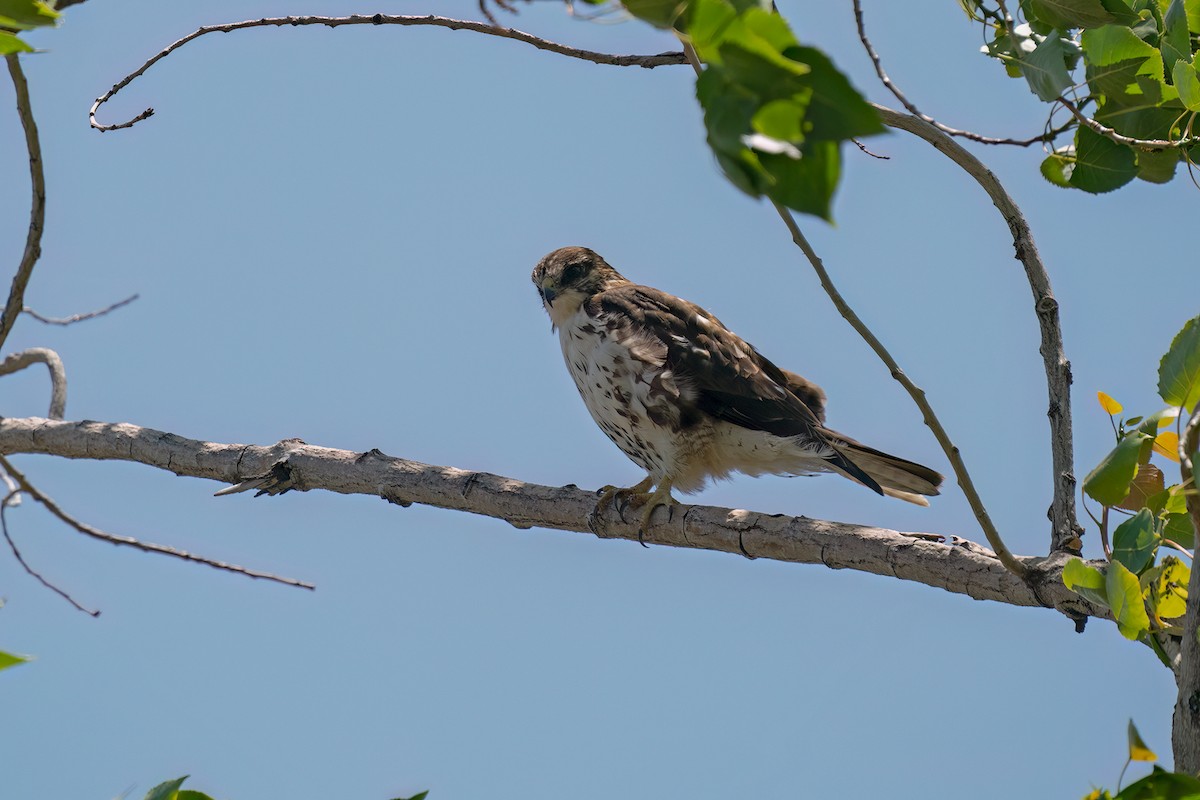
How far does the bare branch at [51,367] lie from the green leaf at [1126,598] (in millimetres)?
3995

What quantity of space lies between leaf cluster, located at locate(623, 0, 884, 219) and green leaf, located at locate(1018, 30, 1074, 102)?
154 centimetres

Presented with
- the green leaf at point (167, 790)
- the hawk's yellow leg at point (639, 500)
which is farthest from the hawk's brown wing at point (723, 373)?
the green leaf at point (167, 790)

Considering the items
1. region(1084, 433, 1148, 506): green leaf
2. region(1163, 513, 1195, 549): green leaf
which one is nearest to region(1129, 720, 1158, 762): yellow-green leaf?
region(1084, 433, 1148, 506): green leaf

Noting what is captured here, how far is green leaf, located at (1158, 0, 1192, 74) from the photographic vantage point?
2.22m

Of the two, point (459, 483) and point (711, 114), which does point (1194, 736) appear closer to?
point (711, 114)

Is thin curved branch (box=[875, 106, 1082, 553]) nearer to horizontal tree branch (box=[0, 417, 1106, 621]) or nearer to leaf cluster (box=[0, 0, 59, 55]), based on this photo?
horizontal tree branch (box=[0, 417, 1106, 621])

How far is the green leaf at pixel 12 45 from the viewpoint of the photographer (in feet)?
4.86

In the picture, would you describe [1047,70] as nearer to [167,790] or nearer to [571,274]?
[167,790]

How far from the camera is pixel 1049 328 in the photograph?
9.91 feet

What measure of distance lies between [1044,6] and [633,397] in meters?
2.31

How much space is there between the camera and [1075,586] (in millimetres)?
2016

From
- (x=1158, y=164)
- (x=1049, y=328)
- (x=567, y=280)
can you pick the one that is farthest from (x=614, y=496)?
(x=1158, y=164)

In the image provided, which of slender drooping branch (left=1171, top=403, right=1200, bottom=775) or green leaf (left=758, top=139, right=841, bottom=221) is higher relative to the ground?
green leaf (left=758, top=139, right=841, bottom=221)

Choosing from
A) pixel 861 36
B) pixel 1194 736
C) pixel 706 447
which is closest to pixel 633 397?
pixel 706 447
